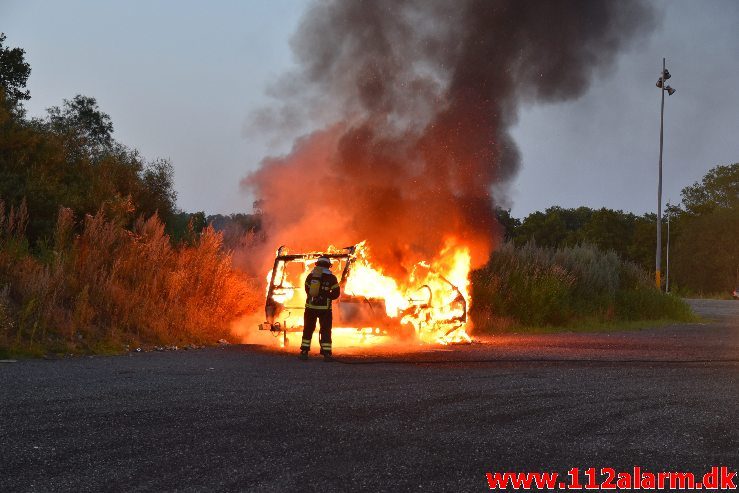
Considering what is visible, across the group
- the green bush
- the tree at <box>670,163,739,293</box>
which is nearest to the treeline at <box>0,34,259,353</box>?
the green bush

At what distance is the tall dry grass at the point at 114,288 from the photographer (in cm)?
1266

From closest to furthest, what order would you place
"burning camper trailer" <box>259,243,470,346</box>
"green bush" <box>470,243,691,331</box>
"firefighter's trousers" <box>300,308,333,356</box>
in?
"firefighter's trousers" <box>300,308,333,356</box> → "burning camper trailer" <box>259,243,470,346</box> → "green bush" <box>470,243,691,331</box>

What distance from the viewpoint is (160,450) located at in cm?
570

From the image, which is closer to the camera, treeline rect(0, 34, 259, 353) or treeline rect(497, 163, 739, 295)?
treeline rect(0, 34, 259, 353)

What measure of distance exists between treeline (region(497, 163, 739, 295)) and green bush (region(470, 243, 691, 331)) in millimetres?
31923

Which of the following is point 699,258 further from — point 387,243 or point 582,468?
point 582,468

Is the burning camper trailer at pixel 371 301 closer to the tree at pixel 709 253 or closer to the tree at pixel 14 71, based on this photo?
the tree at pixel 14 71

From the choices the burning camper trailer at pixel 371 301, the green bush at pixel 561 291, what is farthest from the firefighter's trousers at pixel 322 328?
the green bush at pixel 561 291

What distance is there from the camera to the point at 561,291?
22.6 metres

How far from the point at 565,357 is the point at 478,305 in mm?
7569

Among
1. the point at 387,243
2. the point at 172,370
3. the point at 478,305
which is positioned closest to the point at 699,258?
the point at 478,305

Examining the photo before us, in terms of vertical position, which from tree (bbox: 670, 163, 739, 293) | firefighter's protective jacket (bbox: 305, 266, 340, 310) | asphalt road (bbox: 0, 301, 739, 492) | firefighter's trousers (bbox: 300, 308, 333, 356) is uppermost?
tree (bbox: 670, 163, 739, 293)

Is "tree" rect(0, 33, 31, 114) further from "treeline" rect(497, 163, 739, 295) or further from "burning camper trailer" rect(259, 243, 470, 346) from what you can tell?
"treeline" rect(497, 163, 739, 295)

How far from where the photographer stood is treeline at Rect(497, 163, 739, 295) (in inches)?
2554
